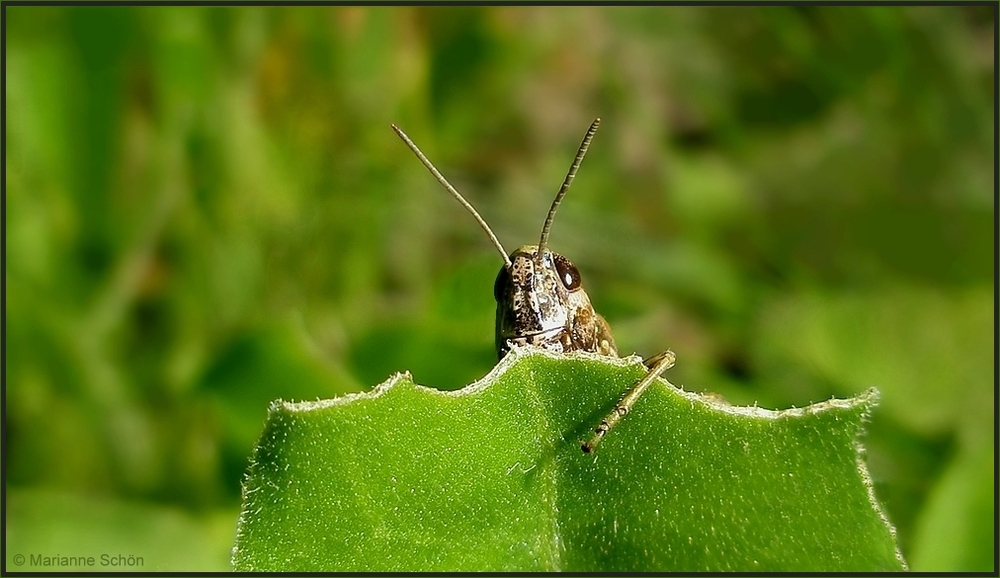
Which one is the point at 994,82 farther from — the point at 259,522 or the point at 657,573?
the point at 259,522

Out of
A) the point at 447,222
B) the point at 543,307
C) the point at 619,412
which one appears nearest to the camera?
the point at 619,412

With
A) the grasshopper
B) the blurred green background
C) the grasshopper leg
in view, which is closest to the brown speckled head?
the grasshopper

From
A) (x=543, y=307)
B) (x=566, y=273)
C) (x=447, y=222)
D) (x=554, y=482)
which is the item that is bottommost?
(x=554, y=482)

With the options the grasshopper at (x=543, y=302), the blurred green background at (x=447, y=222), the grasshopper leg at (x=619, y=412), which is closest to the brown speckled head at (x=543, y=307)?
the grasshopper at (x=543, y=302)

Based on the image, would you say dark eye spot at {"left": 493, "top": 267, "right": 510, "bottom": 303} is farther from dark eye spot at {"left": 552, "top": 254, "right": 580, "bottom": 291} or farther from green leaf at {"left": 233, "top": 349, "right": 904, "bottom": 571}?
green leaf at {"left": 233, "top": 349, "right": 904, "bottom": 571}

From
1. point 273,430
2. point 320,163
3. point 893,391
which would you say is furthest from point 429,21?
point 273,430

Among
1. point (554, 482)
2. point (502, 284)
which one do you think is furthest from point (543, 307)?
point (554, 482)

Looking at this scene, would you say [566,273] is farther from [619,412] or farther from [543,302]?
[619,412]

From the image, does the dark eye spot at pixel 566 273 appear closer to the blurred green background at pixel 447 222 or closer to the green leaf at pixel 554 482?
the blurred green background at pixel 447 222
